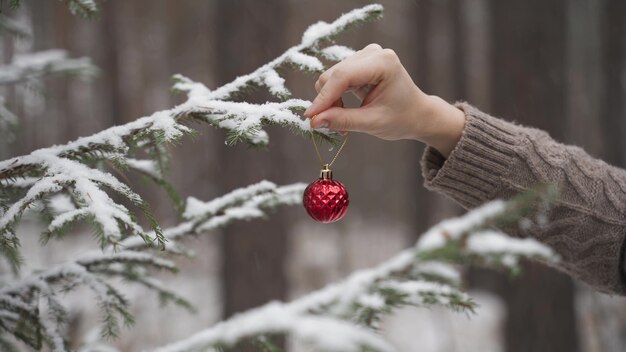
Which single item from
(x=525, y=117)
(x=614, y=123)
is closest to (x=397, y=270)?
(x=525, y=117)

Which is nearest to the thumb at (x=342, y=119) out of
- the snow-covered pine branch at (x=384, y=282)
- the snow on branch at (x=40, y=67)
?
the snow-covered pine branch at (x=384, y=282)

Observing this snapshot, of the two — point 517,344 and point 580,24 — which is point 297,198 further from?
point 580,24

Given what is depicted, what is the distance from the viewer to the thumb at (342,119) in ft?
4.31

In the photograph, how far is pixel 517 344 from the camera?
5383mm

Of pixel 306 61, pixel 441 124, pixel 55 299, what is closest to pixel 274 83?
pixel 306 61

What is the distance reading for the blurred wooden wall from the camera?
4.95m

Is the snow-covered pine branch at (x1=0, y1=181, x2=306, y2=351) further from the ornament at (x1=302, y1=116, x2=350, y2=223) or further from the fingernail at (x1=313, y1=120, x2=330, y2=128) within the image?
the fingernail at (x1=313, y1=120, x2=330, y2=128)

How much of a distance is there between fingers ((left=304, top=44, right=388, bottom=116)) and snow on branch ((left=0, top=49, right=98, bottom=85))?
1.68 meters

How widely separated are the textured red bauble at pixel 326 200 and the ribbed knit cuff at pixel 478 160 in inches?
18.6

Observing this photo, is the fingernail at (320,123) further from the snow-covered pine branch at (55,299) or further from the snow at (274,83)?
the snow-covered pine branch at (55,299)

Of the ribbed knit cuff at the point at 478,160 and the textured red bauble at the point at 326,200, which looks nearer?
the textured red bauble at the point at 326,200

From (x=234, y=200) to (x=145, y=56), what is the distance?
14.7 metres

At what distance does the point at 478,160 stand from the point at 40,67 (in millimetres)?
2031

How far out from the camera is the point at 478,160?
5.68 feet
